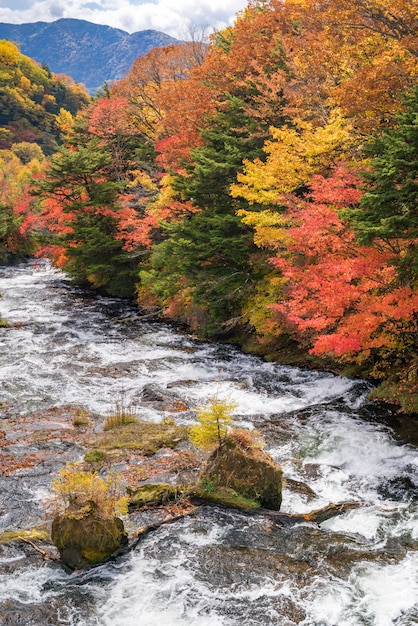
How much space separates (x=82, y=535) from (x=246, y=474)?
311 centimetres

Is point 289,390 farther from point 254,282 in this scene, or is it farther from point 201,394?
point 254,282

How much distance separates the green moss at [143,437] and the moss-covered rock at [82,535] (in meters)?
4.07

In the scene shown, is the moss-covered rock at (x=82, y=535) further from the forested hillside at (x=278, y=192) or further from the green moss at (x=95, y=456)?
the forested hillside at (x=278, y=192)

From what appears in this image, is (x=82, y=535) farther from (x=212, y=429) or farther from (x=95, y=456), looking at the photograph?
(x=95, y=456)

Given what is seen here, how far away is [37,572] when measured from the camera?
24.6ft

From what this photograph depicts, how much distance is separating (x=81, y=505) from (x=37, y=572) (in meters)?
1.08

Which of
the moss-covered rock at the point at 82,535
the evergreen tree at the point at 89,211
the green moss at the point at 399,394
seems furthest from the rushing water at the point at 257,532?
the evergreen tree at the point at 89,211

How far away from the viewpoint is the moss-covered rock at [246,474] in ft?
30.6

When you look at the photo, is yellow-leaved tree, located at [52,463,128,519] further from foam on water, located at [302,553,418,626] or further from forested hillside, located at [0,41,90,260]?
forested hillside, located at [0,41,90,260]

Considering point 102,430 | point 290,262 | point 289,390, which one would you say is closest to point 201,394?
point 289,390

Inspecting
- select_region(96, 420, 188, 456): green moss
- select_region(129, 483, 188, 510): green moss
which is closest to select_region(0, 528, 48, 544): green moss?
select_region(129, 483, 188, 510): green moss

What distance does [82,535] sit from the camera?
7621 mm

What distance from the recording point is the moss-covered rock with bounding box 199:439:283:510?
9.34 metres

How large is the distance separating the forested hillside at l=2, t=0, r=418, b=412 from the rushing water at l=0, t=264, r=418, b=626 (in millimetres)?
2179
